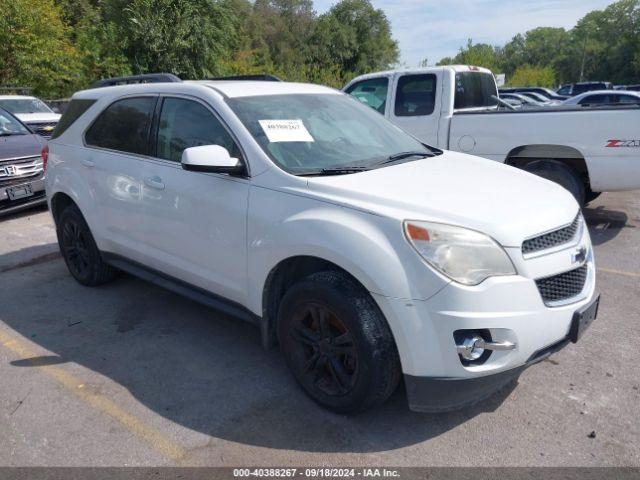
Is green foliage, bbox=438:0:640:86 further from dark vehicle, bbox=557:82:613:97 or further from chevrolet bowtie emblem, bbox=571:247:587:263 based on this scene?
chevrolet bowtie emblem, bbox=571:247:587:263

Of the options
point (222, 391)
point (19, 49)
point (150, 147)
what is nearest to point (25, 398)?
point (222, 391)

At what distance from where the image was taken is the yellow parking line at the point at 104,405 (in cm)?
288

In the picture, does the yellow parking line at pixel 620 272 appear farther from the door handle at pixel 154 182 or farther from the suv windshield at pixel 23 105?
the suv windshield at pixel 23 105

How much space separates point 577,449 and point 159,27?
2689 cm

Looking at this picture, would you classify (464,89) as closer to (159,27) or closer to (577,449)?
(577,449)

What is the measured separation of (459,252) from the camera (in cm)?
259

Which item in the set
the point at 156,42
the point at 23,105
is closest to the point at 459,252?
the point at 23,105

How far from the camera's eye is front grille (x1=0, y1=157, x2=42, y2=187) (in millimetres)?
7793

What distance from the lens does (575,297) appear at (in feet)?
9.46

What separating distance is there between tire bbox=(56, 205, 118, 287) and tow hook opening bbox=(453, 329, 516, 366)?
3.51 metres

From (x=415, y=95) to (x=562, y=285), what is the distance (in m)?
5.29

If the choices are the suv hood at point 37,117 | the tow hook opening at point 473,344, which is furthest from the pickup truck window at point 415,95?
the suv hood at point 37,117

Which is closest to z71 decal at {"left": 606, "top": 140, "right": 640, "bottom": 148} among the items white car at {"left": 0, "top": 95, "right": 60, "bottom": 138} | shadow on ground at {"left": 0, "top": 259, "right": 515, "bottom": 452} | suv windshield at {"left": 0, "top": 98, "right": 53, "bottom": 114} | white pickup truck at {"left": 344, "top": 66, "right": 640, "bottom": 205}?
A: white pickup truck at {"left": 344, "top": 66, "right": 640, "bottom": 205}

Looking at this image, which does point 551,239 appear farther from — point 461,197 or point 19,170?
point 19,170
